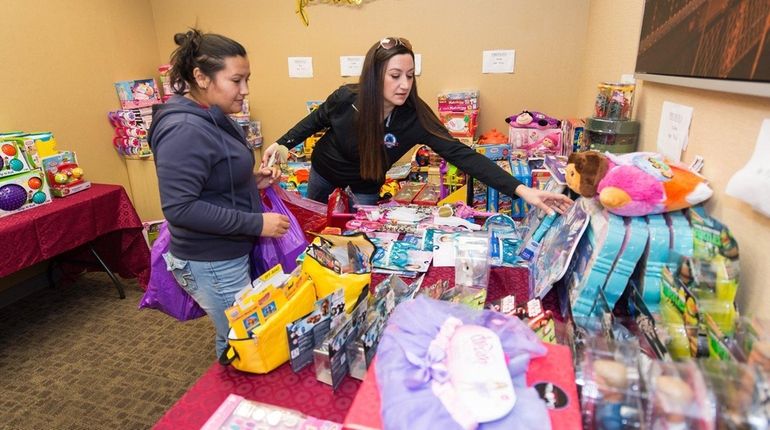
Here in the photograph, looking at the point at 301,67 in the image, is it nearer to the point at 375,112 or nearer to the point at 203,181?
the point at 375,112

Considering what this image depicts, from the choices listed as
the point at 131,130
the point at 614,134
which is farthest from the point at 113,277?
the point at 614,134

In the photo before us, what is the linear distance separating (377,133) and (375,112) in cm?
10

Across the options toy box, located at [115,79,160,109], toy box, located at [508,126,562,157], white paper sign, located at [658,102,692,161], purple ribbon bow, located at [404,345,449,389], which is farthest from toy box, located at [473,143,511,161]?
toy box, located at [115,79,160,109]

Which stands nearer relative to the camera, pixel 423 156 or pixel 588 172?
pixel 588 172

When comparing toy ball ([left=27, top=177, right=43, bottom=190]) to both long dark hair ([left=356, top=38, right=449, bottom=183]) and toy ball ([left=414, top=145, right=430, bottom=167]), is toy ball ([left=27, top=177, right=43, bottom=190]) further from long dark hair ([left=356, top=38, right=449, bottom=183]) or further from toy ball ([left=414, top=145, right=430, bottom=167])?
toy ball ([left=414, top=145, right=430, bottom=167])

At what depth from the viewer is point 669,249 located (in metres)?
0.92

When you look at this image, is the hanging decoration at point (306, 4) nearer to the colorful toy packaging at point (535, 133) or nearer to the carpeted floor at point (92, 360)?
the colorful toy packaging at point (535, 133)

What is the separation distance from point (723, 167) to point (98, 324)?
10.4ft

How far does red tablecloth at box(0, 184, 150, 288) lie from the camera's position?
2293mm

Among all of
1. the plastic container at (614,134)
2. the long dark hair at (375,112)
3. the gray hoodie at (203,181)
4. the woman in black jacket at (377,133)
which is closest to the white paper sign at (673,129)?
the plastic container at (614,134)

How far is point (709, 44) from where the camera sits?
100 cm

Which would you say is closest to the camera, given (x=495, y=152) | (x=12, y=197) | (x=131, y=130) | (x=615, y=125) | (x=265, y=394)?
(x=265, y=394)

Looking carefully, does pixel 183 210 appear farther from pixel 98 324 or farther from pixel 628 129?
pixel 98 324

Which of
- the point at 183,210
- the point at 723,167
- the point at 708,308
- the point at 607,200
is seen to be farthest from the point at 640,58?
the point at 183,210
